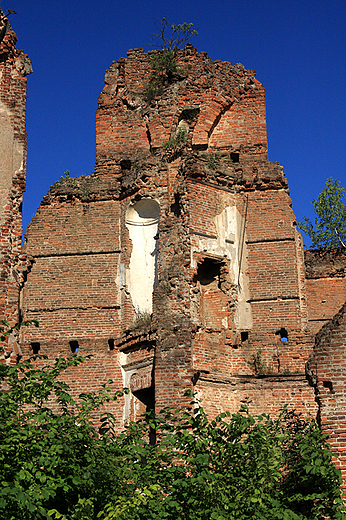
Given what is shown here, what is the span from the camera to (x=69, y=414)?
852 centimetres

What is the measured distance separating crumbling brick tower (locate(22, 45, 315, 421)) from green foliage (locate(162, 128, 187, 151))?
4cm

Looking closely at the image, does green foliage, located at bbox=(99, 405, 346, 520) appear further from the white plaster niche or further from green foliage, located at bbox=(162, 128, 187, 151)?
green foliage, located at bbox=(162, 128, 187, 151)

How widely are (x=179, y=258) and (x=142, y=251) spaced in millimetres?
1542

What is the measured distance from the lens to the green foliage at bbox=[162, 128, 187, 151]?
49.7 ft

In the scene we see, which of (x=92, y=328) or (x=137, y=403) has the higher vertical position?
(x=92, y=328)

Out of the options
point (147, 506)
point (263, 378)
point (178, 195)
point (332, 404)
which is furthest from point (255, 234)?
point (147, 506)

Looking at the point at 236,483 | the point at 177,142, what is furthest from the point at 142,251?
the point at 236,483

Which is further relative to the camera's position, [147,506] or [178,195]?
[178,195]

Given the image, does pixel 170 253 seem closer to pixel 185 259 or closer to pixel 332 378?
pixel 185 259

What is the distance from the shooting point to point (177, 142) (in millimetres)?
15312

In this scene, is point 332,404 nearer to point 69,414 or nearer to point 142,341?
point 69,414

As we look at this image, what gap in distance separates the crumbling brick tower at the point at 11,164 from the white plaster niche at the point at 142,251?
106 inches

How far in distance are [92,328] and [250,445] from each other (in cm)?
659

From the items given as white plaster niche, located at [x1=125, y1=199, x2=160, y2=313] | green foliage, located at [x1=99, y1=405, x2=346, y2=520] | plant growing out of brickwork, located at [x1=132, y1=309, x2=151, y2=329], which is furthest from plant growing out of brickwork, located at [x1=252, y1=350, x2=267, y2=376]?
green foliage, located at [x1=99, y1=405, x2=346, y2=520]
